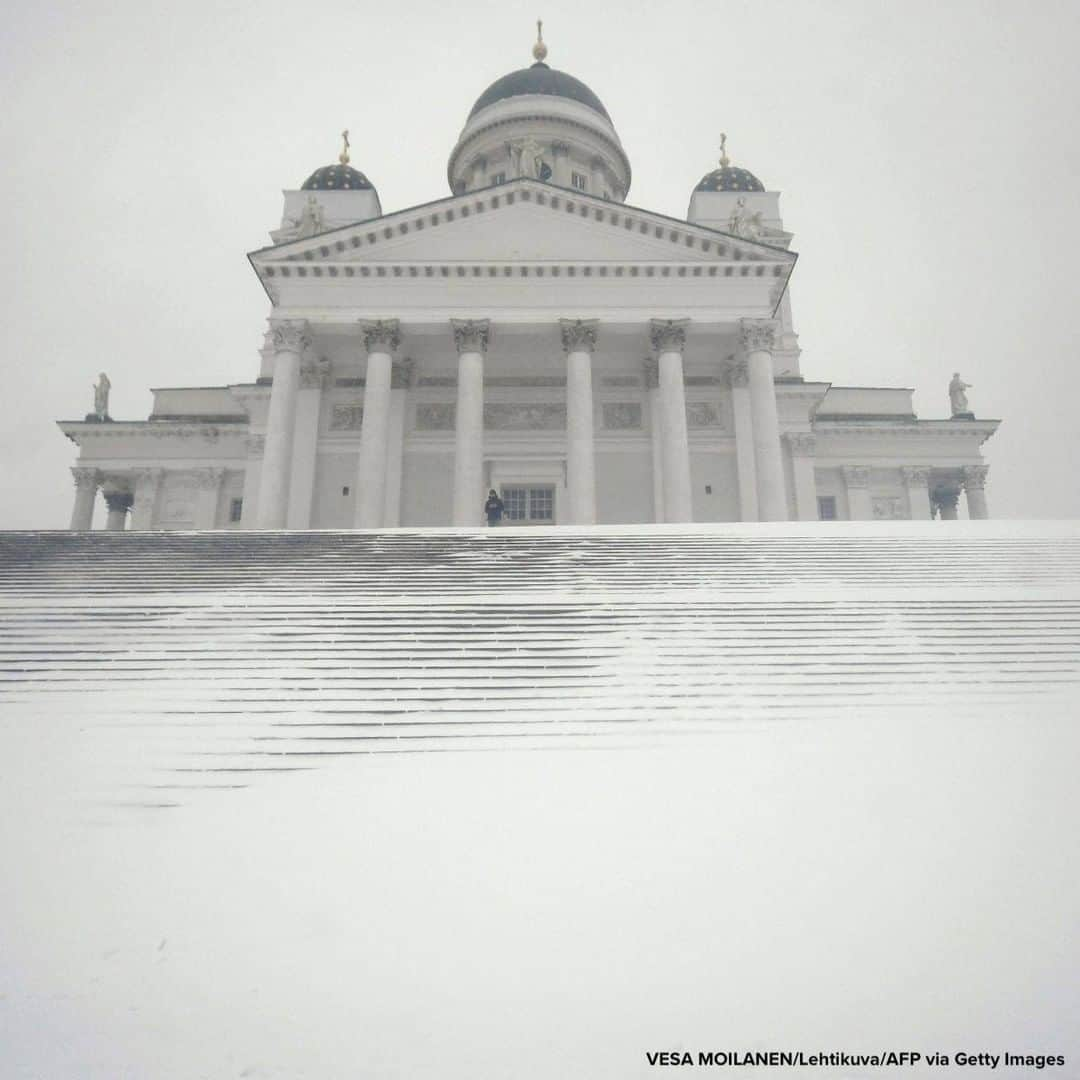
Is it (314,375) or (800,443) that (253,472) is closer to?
(314,375)

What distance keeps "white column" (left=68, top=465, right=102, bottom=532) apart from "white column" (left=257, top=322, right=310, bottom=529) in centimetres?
1510

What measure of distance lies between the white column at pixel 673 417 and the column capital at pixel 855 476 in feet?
42.8

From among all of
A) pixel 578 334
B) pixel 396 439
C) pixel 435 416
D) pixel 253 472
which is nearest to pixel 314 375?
pixel 396 439

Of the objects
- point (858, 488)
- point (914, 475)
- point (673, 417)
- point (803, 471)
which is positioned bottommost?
point (673, 417)

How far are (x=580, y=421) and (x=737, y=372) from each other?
17.9 ft

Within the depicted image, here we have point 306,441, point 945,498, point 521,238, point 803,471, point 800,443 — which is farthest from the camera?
point 945,498

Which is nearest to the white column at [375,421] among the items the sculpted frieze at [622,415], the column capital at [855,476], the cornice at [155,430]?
the sculpted frieze at [622,415]

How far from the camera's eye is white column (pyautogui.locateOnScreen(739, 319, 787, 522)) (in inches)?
724

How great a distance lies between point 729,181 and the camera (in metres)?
31.2

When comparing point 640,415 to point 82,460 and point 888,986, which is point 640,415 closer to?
point 888,986

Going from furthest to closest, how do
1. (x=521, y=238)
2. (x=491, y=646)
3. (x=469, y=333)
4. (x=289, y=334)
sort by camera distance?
(x=521, y=238)
(x=289, y=334)
(x=469, y=333)
(x=491, y=646)

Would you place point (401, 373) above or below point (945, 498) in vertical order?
below

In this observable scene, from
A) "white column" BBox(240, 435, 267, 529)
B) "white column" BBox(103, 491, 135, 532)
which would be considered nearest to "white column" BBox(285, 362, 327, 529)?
"white column" BBox(240, 435, 267, 529)

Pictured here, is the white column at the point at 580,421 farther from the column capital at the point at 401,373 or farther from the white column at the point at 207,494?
the white column at the point at 207,494
